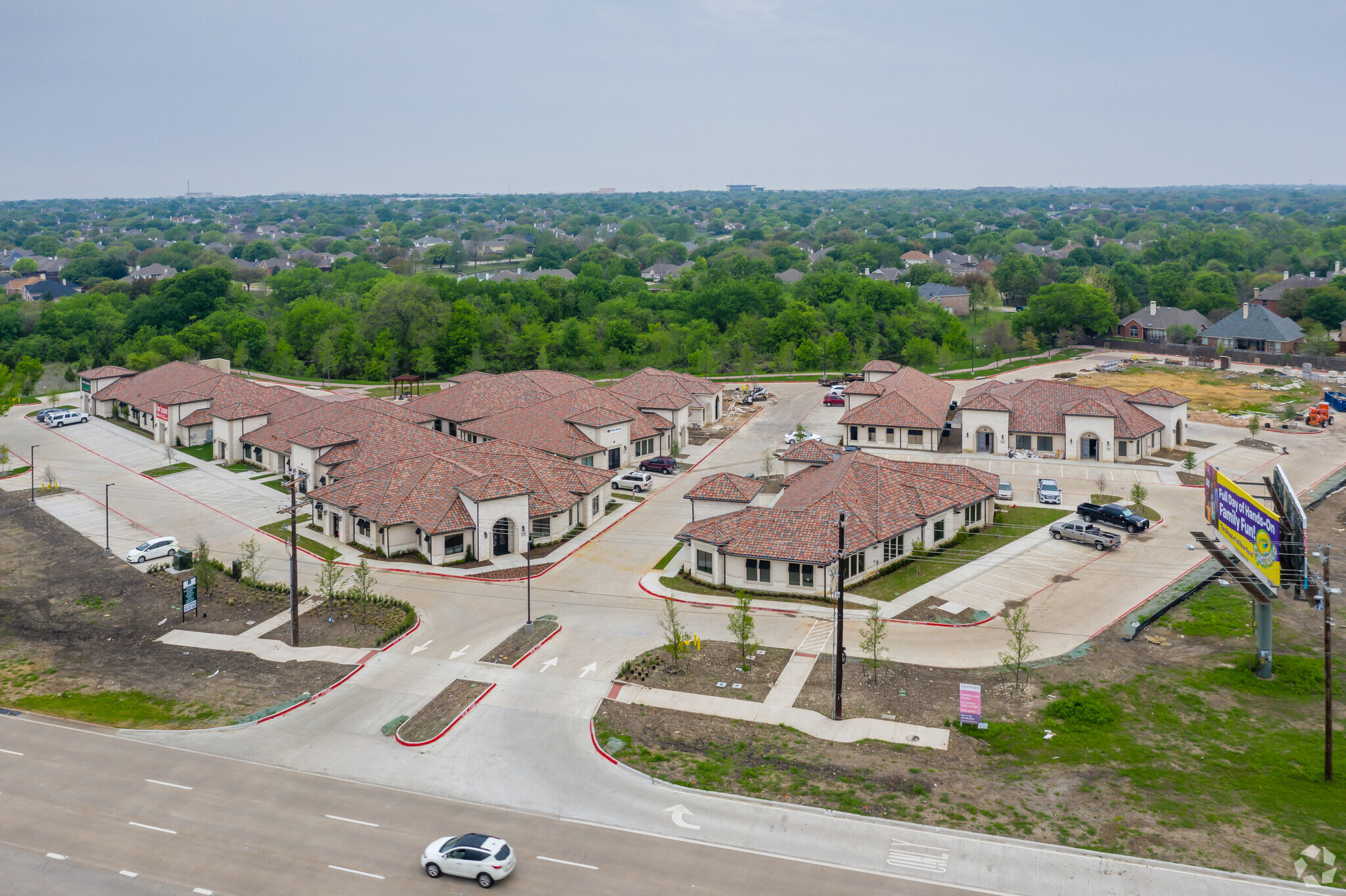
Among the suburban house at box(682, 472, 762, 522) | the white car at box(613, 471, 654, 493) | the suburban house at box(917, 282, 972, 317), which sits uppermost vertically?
the suburban house at box(917, 282, 972, 317)

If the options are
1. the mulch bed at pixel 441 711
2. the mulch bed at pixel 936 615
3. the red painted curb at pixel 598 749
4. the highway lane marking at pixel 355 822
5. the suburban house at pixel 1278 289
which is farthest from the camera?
the suburban house at pixel 1278 289

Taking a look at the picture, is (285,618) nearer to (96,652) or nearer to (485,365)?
(96,652)

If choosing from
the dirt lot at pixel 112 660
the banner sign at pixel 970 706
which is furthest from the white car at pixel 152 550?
the banner sign at pixel 970 706

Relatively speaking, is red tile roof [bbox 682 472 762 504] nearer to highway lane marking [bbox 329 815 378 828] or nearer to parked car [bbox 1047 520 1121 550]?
parked car [bbox 1047 520 1121 550]

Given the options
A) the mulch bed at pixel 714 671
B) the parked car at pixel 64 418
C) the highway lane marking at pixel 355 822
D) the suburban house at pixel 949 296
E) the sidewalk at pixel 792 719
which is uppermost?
the suburban house at pixel 949 296

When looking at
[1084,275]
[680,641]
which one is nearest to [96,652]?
[680,641]

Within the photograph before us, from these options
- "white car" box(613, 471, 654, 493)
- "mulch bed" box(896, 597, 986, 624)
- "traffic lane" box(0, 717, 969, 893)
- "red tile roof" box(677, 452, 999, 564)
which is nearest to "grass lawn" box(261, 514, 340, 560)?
"red tile roof" box(677, 452, 999, 564)

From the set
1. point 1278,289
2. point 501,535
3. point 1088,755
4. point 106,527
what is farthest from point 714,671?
point 1278,289

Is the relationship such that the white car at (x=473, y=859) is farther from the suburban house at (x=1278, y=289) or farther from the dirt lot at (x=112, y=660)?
the suburban house at (x=1278, y=289)
